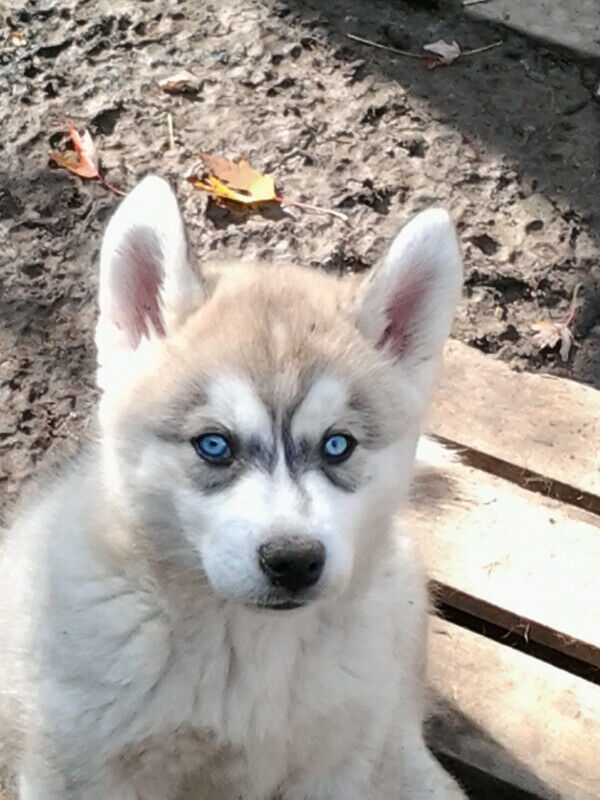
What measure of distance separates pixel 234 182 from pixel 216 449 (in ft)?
7.24

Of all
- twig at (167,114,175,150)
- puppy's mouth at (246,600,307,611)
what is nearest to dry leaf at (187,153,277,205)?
twig at (167,114,175,150)

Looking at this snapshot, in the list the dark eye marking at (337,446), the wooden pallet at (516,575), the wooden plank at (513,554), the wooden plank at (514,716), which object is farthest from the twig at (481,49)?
the dark eye marking at (337,446)

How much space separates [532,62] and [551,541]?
2367mm

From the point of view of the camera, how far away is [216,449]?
100 inches

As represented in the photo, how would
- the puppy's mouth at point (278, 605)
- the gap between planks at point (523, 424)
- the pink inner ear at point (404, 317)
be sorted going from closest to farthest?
the puppy's mouth at point (278, 605) < the pink inner ear at point (404, 317) < the gap between planks at point (523, 424)

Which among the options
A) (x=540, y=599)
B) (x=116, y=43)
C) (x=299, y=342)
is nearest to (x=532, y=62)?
(x=116, y=43)

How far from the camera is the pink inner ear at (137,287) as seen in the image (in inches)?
106

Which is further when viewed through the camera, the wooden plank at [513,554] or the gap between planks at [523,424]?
the gap between planks at [523,424]

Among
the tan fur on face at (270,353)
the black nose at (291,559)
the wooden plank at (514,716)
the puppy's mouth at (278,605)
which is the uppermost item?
the tan fur on face at (270,353)

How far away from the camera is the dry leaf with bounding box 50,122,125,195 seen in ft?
14.8

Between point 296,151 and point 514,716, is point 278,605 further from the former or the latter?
point 296,151

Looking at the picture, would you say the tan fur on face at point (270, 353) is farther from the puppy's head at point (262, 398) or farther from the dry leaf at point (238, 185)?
the dry leaf at point (238, 185)

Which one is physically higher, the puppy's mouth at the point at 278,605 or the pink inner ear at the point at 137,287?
the pink inner ear at the point at 137,287

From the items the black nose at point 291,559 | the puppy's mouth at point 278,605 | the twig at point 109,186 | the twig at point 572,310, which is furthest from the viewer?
the twig at point 109,186
